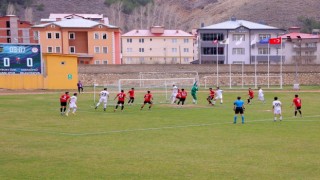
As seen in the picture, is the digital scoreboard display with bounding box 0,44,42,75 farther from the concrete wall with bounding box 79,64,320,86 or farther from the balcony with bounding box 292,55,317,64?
the balcony with bounding box 292,55,317,64

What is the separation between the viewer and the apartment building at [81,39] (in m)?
94.9

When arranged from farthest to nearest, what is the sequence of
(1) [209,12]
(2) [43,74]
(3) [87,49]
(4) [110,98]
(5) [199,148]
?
1. (1) [209,12]
2. (3) [87,49]
3. (2) [43,74]
4. (4) [110,98]
5. (5) [199,148]

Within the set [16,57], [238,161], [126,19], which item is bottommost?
[238,161]

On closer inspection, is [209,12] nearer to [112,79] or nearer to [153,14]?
[153,14]

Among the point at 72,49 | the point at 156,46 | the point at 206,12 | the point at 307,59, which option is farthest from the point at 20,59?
the point at 206,12

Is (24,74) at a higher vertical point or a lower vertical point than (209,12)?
lower

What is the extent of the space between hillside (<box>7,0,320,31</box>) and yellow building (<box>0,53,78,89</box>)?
85.8 m

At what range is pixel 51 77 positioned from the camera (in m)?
67.2

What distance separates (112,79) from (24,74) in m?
19.2

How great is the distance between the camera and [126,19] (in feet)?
567

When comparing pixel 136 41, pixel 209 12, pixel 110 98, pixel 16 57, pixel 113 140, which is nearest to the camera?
pixel 113 140

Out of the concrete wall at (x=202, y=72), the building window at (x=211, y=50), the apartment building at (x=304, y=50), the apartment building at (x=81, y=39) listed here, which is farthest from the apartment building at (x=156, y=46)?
the concrete wall at (x=202, y=72)

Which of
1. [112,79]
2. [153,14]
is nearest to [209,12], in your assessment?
[153,14]

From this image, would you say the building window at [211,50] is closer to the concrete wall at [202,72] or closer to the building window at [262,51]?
the building window at [262,51]
